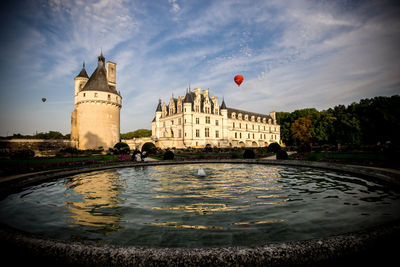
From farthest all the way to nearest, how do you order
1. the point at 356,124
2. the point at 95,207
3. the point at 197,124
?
the point at 197,124
the point at 356,124
the point at 95,207

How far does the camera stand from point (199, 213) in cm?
490

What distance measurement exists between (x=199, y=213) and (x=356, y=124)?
51.6 metres

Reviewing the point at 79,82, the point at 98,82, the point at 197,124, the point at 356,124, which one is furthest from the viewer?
the point at 197,124

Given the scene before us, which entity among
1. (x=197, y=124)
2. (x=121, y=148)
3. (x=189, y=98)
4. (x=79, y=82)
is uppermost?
(x=79, y=82)

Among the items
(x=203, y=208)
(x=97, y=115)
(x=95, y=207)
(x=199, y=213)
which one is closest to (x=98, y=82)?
(x=97, y=115)

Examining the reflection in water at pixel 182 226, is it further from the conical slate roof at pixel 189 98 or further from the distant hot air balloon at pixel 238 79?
the conical slate roof at pixel 189 98

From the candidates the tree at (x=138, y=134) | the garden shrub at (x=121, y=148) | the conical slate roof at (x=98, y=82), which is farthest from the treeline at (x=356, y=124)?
the tree at (x=138, y=134)

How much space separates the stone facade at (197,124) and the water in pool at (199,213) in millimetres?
36673

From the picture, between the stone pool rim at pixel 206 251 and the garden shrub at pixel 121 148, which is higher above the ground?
the garden shrub at pixel 121 148

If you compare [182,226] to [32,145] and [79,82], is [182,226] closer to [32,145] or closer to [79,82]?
[32,145]

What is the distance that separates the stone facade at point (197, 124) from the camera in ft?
148

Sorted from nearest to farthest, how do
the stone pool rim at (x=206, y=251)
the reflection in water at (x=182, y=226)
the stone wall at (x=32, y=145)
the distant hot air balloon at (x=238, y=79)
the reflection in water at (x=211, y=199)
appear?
1. the stone pool rim at (x=206, y=251)
2. the reflection in water at (x=182, y=226)
3. the reflection in water at (x=211, y=199)
4. the distant hot air balloon at (x=238, y=79)
5. the stone wall at (x=32, y=145)

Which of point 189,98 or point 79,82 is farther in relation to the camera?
point 189,98

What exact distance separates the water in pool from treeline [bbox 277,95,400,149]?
27.2 metres
